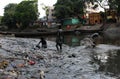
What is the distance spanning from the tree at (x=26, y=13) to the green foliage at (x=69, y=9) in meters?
11.4

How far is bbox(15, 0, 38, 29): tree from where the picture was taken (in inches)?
4151

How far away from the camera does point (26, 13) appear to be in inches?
4149

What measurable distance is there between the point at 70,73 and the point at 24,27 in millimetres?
91148

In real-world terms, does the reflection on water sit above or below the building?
above

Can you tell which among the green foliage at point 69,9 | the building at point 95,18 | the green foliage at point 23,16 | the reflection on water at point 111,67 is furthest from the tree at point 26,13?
the reflection on water at point 111,67

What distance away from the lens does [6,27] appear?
114 m

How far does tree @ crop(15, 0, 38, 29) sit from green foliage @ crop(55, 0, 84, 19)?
11.4 metres

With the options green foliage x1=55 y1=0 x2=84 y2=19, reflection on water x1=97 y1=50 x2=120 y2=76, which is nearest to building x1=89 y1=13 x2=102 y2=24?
green foliage x1=55 y1=0 x2=84 y2=19

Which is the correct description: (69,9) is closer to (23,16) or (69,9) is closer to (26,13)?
(26,13)

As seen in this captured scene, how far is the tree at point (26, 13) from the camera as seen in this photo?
105 metres

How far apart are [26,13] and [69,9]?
690 inches

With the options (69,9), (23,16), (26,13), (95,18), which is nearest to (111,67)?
(69,9)

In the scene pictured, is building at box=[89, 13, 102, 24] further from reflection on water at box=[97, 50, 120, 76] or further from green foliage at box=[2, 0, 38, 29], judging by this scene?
reflection on water at box=[97, 50, 120, 76]

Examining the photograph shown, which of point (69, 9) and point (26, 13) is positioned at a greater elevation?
point (69, 9)
